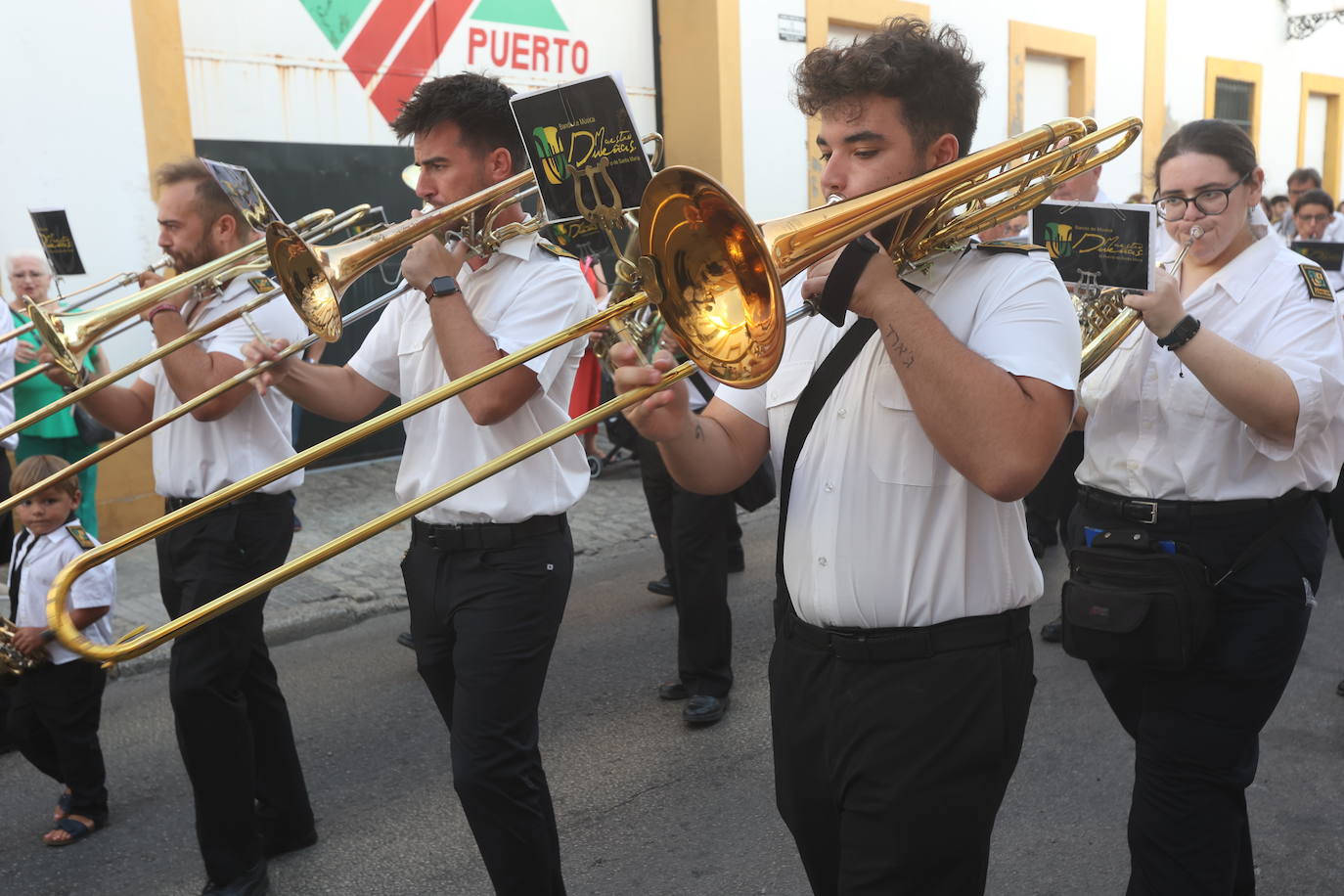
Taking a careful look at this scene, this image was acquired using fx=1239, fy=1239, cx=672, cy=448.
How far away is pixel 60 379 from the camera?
3.96m

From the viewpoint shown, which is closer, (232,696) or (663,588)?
(232,696)

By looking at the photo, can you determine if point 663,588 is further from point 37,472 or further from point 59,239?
point 59,239

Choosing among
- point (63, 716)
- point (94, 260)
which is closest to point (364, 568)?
point (94, 260)

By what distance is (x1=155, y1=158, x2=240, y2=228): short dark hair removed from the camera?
3525 mm

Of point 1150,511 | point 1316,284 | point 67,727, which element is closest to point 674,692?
point 67,727

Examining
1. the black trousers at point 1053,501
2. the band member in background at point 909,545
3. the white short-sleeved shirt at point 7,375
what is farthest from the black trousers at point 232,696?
the black trousers at point 1053,501

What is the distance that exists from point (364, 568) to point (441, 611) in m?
4.06

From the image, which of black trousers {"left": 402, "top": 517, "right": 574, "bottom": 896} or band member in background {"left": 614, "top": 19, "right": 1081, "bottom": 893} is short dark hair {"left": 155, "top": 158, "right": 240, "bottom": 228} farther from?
band member in background {"left": 614, "top": 19, "right": 1081, "bottom": 893}

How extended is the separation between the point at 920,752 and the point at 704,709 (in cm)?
254

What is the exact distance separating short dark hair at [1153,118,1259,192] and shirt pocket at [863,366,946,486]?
4.10 feet

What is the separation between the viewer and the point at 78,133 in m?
7.10

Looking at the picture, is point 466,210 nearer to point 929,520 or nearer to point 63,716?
point 929,520

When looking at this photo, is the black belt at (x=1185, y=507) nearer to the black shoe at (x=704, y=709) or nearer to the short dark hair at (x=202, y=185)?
the black shoe at (x=704, y=709)

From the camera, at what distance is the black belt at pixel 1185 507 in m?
2.66
